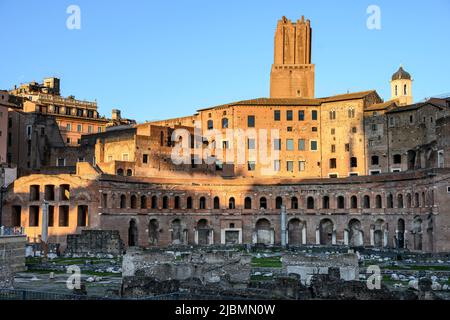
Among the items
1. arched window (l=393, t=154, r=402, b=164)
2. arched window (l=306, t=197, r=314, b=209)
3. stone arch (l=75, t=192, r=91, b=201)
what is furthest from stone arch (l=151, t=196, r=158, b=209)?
arched window (l=393, t=154, r=402, b=164)

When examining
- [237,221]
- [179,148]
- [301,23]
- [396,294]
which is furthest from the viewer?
[301,23]

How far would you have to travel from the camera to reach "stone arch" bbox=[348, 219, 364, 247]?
61328 mm

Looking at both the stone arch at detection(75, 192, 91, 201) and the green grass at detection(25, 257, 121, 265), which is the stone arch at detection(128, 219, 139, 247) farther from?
the green grass at detection(25, 257, 121, 265)

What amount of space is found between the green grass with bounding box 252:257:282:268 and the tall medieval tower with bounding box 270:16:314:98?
34.9 m

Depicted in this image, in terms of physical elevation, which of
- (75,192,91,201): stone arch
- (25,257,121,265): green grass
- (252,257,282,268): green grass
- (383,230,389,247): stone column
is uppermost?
(75,192,91,201): stone arch

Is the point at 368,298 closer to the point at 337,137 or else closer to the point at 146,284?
the point at 146,284

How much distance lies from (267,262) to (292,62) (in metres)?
40.1

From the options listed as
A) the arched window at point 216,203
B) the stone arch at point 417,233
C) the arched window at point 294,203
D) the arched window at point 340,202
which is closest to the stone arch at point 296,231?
the arched window at point 294,203

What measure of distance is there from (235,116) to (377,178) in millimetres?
18838

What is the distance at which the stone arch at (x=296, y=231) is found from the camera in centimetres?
6400

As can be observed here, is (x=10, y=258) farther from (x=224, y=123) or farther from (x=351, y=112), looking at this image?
(x=351, y=112)
